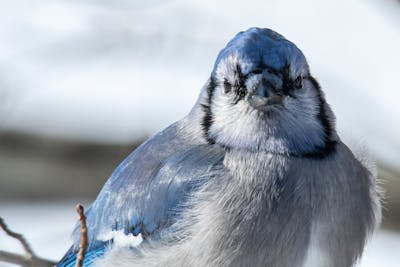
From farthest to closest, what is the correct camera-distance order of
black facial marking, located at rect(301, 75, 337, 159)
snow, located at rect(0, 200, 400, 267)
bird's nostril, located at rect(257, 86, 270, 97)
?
snow, located at rect(0, 200, 400, 267) < black facial marking, located at rect(301, 75, 337, 159) < bird's nostril, located at rect(257, 86, 270, 97)

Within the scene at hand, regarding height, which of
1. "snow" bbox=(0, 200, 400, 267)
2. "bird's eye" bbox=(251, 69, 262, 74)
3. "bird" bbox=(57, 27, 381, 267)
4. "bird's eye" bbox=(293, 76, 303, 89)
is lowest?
"snow" bbox=(0, 200, 400, 267)

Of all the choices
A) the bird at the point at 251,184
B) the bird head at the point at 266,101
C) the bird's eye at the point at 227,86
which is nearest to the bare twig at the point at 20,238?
the bird at the point at 251,184

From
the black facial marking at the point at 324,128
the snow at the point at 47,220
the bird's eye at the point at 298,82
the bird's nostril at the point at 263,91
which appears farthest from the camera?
the snow at the point at 47,220

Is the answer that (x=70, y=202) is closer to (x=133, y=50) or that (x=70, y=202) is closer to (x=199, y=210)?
(x=133, y=50)

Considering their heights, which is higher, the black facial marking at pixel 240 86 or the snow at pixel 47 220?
the black facial marking at pixel 240 86

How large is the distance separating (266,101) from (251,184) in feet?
1.00

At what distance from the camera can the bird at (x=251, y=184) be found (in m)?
4.43

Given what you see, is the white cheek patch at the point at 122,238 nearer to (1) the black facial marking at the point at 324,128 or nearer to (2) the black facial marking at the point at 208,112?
(2) the black facial marking at the point at 208,112

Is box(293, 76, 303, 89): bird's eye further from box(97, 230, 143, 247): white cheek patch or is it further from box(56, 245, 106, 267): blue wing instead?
box(56, 245, 106, 267): blue wing

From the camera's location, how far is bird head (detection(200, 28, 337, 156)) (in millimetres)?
4469

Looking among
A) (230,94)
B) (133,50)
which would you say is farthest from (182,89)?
(230,94)

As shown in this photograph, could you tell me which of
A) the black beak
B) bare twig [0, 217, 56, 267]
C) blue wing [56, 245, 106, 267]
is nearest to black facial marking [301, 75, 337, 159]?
the black beak

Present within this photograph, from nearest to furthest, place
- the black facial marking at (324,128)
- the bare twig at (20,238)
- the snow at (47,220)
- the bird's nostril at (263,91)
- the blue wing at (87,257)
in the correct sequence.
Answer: the bare twig at (20,238), the bird's nostril at (263,91), the black facial marking at (324,128), the blue wing at (87,257), the snow at (47,220)

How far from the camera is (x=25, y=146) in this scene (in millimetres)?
6203
